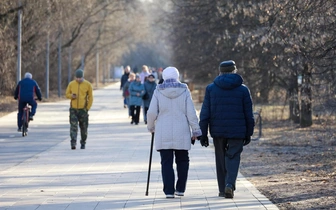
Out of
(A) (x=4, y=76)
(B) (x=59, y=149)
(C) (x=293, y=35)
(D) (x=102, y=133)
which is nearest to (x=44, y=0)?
(A) (x=4, y=76)

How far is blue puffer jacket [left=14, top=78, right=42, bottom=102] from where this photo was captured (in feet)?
74.7

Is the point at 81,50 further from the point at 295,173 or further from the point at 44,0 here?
the point at 295,173

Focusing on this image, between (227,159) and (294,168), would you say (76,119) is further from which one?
(227,159)

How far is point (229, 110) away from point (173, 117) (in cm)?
75

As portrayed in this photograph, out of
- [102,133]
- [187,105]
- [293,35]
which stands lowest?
[102,133]

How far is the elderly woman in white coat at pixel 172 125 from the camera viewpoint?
35.8 feet

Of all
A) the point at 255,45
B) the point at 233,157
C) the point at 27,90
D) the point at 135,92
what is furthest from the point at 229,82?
the point at 135,92

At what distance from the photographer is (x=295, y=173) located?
14805mm

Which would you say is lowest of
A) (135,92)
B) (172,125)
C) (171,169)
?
(171,169)

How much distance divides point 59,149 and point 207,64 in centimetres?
1675

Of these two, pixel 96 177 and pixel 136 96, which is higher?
pixel 136 96

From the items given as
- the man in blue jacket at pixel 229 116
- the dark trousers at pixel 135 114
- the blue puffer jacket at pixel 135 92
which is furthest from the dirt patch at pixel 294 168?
the dark trousers at pixel 135 114

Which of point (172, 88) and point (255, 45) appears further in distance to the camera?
point (255, 45)

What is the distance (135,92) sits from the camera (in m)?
28.0
